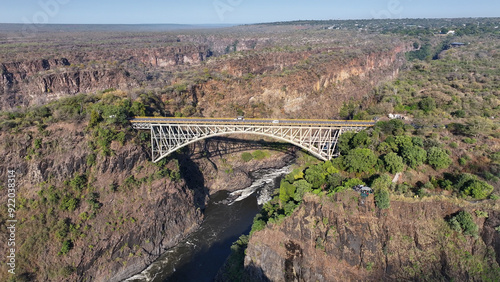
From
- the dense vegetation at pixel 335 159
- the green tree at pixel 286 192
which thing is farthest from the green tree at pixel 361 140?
the green tree at pixel 286 192

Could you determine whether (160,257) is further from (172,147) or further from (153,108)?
(153,108)

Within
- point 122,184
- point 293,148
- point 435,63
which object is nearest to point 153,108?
point 122,184

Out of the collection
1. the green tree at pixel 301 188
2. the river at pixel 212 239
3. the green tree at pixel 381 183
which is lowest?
the river at pixel 212 239

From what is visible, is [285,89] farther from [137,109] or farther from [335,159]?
[335,159]

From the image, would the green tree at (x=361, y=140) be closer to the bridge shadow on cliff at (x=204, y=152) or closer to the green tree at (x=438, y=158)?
the green tree at (x=438, y=158)

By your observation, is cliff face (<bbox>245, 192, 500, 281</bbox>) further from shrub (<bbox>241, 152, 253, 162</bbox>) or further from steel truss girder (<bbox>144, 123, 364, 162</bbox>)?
shrub (<bbox>241, 152, 253, 162</bbox>)
